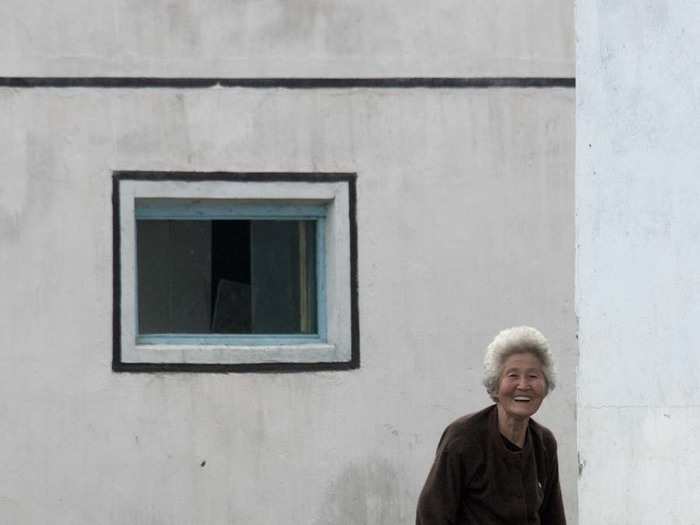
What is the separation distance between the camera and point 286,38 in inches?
343

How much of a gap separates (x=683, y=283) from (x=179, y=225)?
2.54m

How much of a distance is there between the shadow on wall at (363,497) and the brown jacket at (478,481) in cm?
256

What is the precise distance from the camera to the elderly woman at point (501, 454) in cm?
610

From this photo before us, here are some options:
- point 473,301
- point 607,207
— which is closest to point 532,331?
point 473,301

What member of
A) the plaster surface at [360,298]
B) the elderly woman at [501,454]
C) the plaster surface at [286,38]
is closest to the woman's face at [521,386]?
the elderly woman at [501,454]

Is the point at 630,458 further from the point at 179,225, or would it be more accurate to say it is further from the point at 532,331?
the point at 532,331

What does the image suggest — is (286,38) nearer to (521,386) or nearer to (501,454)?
(521,386)

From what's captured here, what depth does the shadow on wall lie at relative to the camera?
872 centimetres

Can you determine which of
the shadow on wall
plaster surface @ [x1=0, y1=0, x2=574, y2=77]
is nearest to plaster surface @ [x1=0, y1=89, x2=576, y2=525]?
the shadow on wall

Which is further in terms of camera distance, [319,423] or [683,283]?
[683,283]

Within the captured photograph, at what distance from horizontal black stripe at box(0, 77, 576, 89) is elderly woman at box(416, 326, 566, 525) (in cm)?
266

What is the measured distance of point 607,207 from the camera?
9312mm

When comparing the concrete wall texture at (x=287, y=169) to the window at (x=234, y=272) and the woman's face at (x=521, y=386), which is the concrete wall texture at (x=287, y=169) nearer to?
the window at (x=234, y=272)

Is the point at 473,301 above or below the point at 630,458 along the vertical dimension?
above
